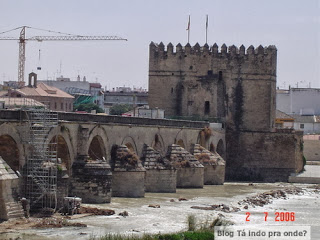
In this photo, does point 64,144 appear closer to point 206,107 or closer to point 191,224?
point 191,224

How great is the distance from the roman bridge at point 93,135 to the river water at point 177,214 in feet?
8.68

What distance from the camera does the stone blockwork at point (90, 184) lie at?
34125 millimetres

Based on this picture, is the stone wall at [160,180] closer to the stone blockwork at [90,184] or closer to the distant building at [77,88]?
the stone blockwork at [90,184]

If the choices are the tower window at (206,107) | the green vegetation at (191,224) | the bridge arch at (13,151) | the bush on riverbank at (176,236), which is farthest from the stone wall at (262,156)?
the bush on riverbank at (176,236)

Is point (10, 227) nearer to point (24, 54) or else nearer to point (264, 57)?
point (264, 57)

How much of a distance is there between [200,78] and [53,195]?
2873cm

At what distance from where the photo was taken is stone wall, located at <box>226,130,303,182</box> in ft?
186

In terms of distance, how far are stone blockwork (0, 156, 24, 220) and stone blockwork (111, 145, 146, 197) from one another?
901 cm

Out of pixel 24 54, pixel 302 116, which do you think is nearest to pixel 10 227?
pixel 24 54

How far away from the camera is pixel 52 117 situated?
105 ft

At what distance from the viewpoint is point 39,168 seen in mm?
30516

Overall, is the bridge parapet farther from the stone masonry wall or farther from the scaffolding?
the stone masonry wall

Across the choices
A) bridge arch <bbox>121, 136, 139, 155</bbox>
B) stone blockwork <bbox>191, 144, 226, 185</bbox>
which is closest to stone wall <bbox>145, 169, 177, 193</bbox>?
bridge arch <bbox>121, 136, 139, 155</bbox>

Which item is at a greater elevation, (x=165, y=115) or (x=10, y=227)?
(x=165, y=115)
